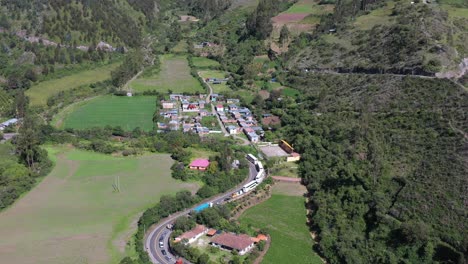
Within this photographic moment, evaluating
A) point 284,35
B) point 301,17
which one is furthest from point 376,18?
point 301,17

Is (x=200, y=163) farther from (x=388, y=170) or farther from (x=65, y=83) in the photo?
(x=65, y=83)

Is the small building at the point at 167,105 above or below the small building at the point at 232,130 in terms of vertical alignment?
above

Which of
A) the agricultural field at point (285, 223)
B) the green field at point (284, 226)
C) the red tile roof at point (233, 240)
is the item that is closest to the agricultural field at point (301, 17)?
the agricultural field at point (285, 223)

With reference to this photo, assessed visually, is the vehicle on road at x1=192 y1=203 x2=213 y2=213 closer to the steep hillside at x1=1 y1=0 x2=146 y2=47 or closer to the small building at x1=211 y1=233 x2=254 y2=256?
the small building at x1=211 y1=233 x2=254 y2=256

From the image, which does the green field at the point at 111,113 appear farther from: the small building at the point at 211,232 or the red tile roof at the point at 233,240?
the red tile roof at the point at 233,240

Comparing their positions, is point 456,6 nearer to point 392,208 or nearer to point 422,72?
point 422,72
